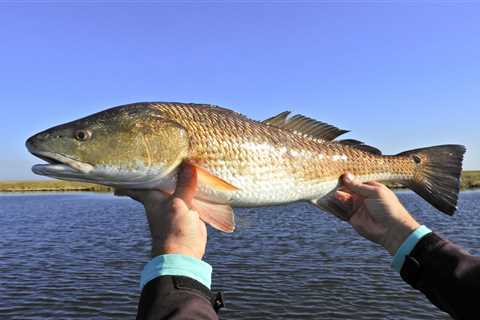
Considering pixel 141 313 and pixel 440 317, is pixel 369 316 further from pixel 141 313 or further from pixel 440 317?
pixel 141 313

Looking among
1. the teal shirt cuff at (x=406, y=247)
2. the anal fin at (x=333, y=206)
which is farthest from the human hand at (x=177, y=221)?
the anal fin at (x=333, y=206)

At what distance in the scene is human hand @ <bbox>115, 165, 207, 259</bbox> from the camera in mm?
3398

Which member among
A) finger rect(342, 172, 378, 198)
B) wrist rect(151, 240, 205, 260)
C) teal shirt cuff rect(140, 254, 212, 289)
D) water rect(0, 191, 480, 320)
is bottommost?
water rect(0, 191, 480, 320)

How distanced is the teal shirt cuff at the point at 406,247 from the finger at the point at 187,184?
1.87m

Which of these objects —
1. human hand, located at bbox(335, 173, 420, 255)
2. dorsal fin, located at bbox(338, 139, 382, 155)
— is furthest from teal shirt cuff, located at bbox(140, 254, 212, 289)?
dorsal fin, located at bbox(338, 139, 382, 155)

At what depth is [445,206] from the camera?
5520 mm

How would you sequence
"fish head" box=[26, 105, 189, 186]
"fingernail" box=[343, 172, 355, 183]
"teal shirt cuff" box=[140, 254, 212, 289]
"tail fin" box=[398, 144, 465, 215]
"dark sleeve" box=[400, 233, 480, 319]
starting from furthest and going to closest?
"tail fin" box=[398, 144, 465, 215] → "fingernail" box=[343, 172, 355, 183] → "fish head" box=[26, 105, 189, 186] → "dark sleeve" box=[400, 233, 480, 319] → "teal shirt cuff" box=[140, 254, 212, 289]

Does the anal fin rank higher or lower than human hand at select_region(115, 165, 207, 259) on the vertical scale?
lower

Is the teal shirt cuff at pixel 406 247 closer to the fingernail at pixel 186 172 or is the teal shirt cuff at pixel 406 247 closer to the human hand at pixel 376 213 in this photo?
the human hand at pixel 376 213

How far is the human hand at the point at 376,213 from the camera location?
450 centimetres

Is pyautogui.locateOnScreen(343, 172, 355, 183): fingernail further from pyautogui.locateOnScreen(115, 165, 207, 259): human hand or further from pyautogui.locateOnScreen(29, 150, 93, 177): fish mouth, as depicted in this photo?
pyautogui.locateOnScreen(29, 150, 93, 177): fish mouth

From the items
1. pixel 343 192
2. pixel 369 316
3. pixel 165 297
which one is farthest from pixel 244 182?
pixel 369 316

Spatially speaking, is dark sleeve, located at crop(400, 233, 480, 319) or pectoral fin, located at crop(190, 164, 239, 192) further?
pectoral fin, located at crop(190, 164, 239, 192)

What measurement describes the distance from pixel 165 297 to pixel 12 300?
606 inches
